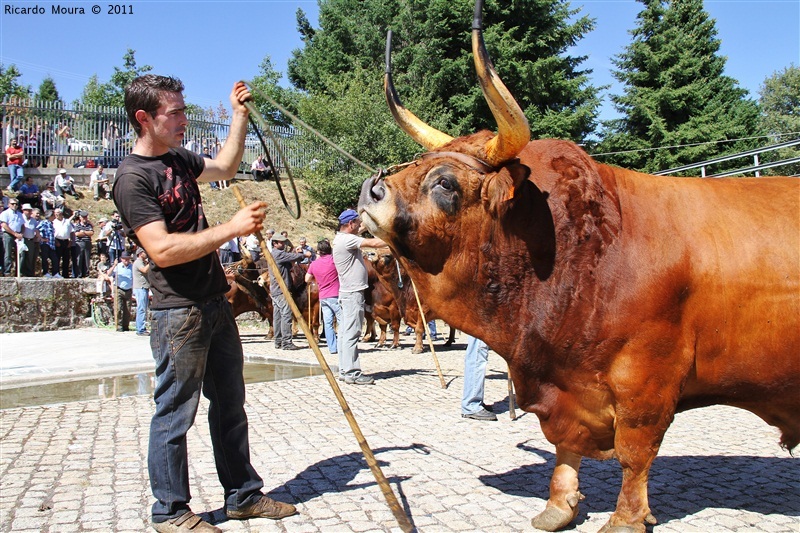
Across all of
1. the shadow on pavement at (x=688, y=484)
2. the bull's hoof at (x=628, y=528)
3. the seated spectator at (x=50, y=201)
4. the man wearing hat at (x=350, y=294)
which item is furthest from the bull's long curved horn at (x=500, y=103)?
the seated spectator at (x=50, y=201)

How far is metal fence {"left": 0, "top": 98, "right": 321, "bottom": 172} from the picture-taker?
22719 millimetres

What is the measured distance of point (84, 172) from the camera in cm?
2391

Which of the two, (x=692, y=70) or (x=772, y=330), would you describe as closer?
(x=772, y=330)

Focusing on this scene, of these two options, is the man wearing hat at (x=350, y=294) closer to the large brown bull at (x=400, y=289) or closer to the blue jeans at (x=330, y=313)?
the blue jeans at (x=330, y=313)

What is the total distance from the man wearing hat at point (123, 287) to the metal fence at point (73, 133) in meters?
7.04

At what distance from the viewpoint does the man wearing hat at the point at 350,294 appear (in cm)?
949

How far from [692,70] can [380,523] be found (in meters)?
35.1

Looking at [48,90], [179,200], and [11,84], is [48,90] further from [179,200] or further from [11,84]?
[179,200]

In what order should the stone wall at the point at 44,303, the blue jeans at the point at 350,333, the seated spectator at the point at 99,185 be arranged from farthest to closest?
1. the seated spectator at the point at 99,185
2. the stone wall at the point at 44,303
3. the blue jeans at the point at 350,333

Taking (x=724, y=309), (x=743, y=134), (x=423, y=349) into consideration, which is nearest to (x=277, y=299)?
(x=423, y=349)

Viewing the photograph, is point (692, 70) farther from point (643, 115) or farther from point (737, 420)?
point (737, 420)

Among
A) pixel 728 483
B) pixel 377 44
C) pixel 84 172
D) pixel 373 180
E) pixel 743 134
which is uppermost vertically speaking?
pixel 377 44

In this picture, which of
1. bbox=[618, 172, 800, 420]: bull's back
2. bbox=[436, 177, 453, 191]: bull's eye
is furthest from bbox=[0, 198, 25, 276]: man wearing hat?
bbox=[618, 172, 800, 420]: bull's back

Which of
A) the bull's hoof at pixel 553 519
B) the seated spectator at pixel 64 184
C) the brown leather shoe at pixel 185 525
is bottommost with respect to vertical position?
the bull's hoof at pixel 553 519
